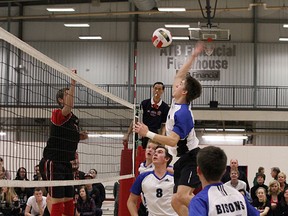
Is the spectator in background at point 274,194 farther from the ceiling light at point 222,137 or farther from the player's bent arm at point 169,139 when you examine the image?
the ceiling light at point 222,137

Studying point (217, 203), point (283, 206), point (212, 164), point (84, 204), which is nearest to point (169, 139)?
point (212, 164)

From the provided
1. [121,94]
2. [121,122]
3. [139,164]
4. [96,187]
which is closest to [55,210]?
[139,164]

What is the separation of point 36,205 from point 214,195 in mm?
9770

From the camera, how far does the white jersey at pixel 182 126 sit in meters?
6.98

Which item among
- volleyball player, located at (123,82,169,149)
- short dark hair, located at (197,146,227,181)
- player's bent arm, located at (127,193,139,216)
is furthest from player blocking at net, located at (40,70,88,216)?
short dark hair, located at (197,146,227,181)

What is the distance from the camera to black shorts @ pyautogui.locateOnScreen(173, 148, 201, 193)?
7016 mm

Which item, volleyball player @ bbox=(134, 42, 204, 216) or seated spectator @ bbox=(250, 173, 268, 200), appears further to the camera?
seated spectator @ bbox=(250, 173, 268, 200)

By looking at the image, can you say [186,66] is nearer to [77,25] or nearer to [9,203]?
[9,203]

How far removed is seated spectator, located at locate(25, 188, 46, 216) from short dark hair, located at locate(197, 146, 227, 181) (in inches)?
368

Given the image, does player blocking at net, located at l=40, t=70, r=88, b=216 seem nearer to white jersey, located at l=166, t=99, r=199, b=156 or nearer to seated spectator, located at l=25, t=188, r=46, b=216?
white jersey, located at l=166, t=99, r=199, b=156

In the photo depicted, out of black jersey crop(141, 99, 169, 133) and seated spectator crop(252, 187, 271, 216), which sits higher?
black jersey crop(141, 99, 169, 133)

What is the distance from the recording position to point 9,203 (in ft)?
45.7

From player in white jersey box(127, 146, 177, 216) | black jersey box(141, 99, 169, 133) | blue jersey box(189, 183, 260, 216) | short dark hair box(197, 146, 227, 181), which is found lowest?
player in white jersey box(127, 146, 177, 216)

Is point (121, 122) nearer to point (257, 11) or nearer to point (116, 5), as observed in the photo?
point (116, 5)
